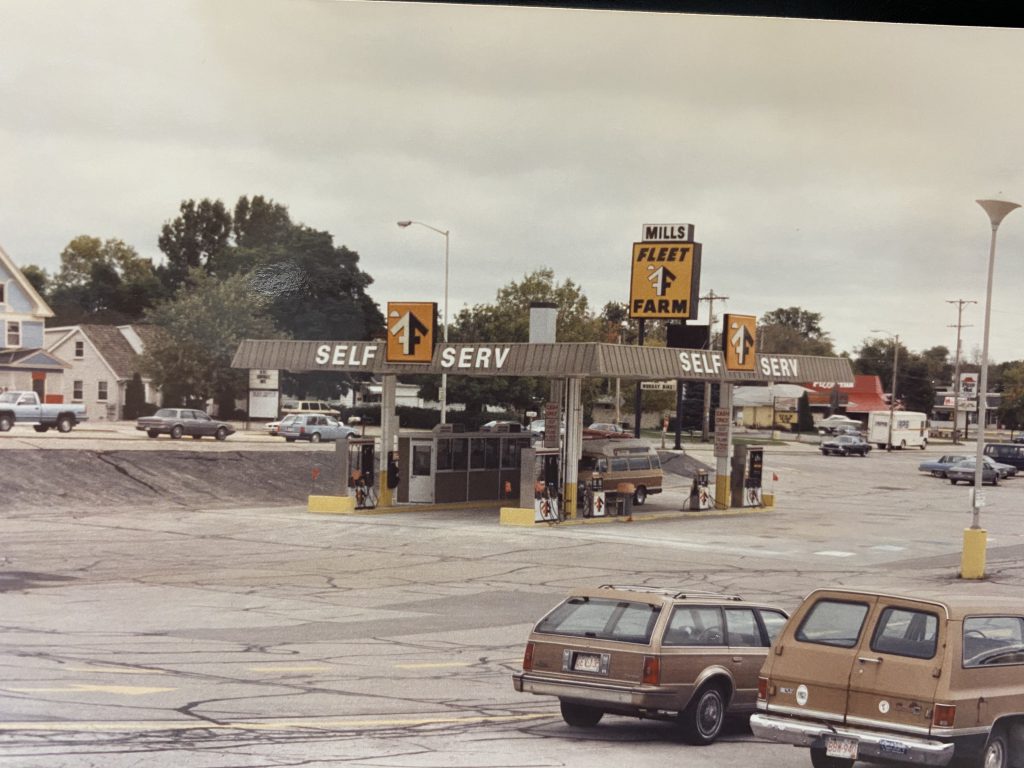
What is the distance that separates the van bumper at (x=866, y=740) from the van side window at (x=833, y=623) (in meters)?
0.76

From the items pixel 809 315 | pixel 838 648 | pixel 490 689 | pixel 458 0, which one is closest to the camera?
pixel 838 648

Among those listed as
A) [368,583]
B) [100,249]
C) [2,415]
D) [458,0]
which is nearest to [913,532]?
[368,583]

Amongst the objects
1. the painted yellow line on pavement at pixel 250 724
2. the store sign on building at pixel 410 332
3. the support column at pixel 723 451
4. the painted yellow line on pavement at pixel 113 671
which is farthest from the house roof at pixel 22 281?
the painted yellow line on pavement at pixel 250 724

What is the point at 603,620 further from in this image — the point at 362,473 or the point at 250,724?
the point at 362,473

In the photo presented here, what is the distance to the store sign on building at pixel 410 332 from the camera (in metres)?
38.2

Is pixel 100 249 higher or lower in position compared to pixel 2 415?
higher

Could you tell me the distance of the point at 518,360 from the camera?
36500mm

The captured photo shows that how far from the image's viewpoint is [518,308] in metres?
68.5

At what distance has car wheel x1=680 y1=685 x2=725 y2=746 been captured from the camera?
42.7ft

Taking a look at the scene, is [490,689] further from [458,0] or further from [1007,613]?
[458,0]

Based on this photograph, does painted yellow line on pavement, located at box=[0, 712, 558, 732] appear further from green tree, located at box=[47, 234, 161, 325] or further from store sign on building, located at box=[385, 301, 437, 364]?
green tree, located at box=[47, 234, 161, 325]

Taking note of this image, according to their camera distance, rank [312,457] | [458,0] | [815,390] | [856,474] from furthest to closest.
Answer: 1. [815,390]
2. [856,474]
3. [312,457]
4. [458,0]

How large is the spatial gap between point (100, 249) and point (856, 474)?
43.7 metres

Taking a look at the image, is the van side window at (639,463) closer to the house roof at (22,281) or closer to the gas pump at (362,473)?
the gas pump at (362,473)
